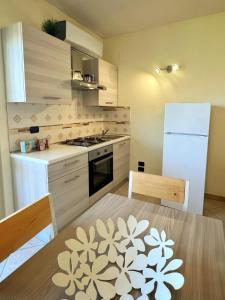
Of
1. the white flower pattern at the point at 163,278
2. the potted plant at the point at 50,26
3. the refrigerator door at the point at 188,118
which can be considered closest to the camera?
the white flower pattern at the point at 163,278

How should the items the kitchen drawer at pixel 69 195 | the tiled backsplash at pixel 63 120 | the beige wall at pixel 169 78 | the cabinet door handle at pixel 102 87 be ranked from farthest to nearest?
the cabinet door handle at pixel 102 87, the beige wall at pixel 169 78, the tiled backsplash at pixel 63 120, the kitchen drawer at pixel 69 195

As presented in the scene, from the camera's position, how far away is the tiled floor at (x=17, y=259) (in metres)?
1.63

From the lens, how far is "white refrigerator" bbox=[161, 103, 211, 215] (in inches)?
93.4

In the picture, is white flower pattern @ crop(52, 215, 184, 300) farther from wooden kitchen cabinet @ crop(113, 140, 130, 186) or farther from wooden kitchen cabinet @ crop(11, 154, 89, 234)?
wooden kitchen cabinet @ crop(113, 140, 130, 186)

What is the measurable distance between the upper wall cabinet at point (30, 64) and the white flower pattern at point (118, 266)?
4.92 ft

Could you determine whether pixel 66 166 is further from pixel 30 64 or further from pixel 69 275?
pixel 69 275

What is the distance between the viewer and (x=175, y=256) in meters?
0.79

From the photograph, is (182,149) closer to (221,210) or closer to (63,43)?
(221,210)

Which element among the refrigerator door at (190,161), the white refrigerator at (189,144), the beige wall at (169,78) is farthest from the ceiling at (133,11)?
the refrigerator door at (190,161)

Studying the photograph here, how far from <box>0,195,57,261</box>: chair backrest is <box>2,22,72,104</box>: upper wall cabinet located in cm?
120

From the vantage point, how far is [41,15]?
2.24m

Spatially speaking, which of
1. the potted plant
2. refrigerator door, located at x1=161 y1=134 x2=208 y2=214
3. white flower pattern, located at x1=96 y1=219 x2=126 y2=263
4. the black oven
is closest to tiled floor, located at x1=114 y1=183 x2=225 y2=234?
refrigerator door, located at x1=161 y1=134 x2=208 y2=214

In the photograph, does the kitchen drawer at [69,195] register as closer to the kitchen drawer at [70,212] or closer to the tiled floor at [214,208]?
the kitchen drawer at [70,212]

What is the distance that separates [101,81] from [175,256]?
2640 mm
